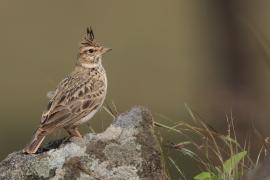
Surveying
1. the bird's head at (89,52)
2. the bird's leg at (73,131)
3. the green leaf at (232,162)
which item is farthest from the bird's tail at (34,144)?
the bird's head at (89,52)

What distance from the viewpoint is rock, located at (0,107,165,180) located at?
613 cm

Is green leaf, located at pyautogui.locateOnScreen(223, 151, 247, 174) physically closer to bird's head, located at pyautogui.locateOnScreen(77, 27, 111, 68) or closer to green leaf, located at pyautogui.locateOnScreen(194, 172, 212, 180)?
green leaf, located at pyautogui.locateOnScreen(194, 172, 212, 180)

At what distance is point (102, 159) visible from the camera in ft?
20.3

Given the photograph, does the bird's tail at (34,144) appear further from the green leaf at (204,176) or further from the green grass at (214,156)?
the green leaf at (204,176)

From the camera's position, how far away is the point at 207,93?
6422 mm

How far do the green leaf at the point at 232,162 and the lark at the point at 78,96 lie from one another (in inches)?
44.3

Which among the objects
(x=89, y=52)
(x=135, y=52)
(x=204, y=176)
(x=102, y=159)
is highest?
(x=89, y=52)

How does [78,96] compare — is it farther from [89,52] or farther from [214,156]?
[214,156]

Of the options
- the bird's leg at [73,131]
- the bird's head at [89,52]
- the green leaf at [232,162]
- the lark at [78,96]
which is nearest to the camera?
the green leaf at [232,162]

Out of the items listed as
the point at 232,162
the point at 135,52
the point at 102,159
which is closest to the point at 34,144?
the point at 102,159

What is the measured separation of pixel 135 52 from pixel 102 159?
18567 millimetres

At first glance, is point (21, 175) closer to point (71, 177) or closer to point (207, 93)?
point (71, 177)

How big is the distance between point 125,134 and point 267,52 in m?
0.97

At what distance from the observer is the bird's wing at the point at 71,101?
7.31 meters
